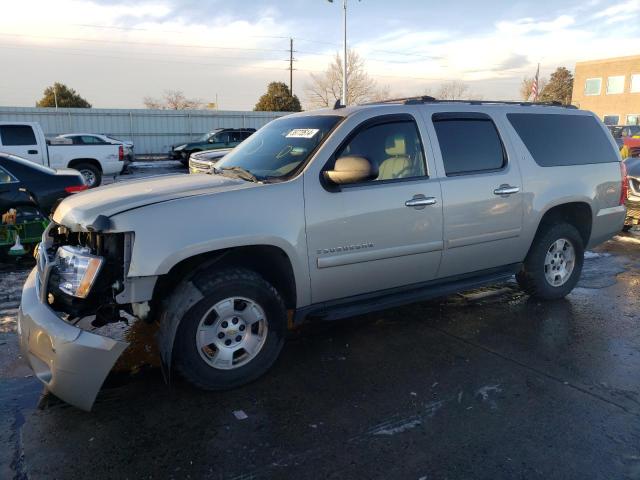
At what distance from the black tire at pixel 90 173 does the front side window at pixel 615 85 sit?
4734 centimetres

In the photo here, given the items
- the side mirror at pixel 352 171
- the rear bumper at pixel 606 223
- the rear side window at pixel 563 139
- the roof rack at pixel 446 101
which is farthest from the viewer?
the rear bumper at pixel 606 223

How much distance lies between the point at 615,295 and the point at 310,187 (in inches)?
162

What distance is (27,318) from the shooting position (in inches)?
127

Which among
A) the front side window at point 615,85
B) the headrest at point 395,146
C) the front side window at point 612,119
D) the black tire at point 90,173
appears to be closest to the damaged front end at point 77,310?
the headrest at point 395,146

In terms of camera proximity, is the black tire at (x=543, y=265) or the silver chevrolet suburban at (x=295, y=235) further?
the black tire at (x=543, y=265)

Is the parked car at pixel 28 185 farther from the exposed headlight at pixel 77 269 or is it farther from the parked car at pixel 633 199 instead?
the parked car at pixel 633 199

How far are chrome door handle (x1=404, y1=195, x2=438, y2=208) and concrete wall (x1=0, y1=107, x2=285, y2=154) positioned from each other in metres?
27.7

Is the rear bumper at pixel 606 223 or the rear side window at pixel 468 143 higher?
the rear side window at pixel 468 143

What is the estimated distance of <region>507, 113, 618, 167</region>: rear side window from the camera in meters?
4.97

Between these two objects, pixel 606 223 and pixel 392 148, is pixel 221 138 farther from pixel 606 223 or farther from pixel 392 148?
pixel 392 148

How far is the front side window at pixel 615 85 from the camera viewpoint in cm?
4678

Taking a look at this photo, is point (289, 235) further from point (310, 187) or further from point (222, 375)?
point (222, 375)

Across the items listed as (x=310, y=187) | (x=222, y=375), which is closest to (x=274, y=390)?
(x=222, y=375)

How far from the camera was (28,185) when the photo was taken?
24.6 ft
